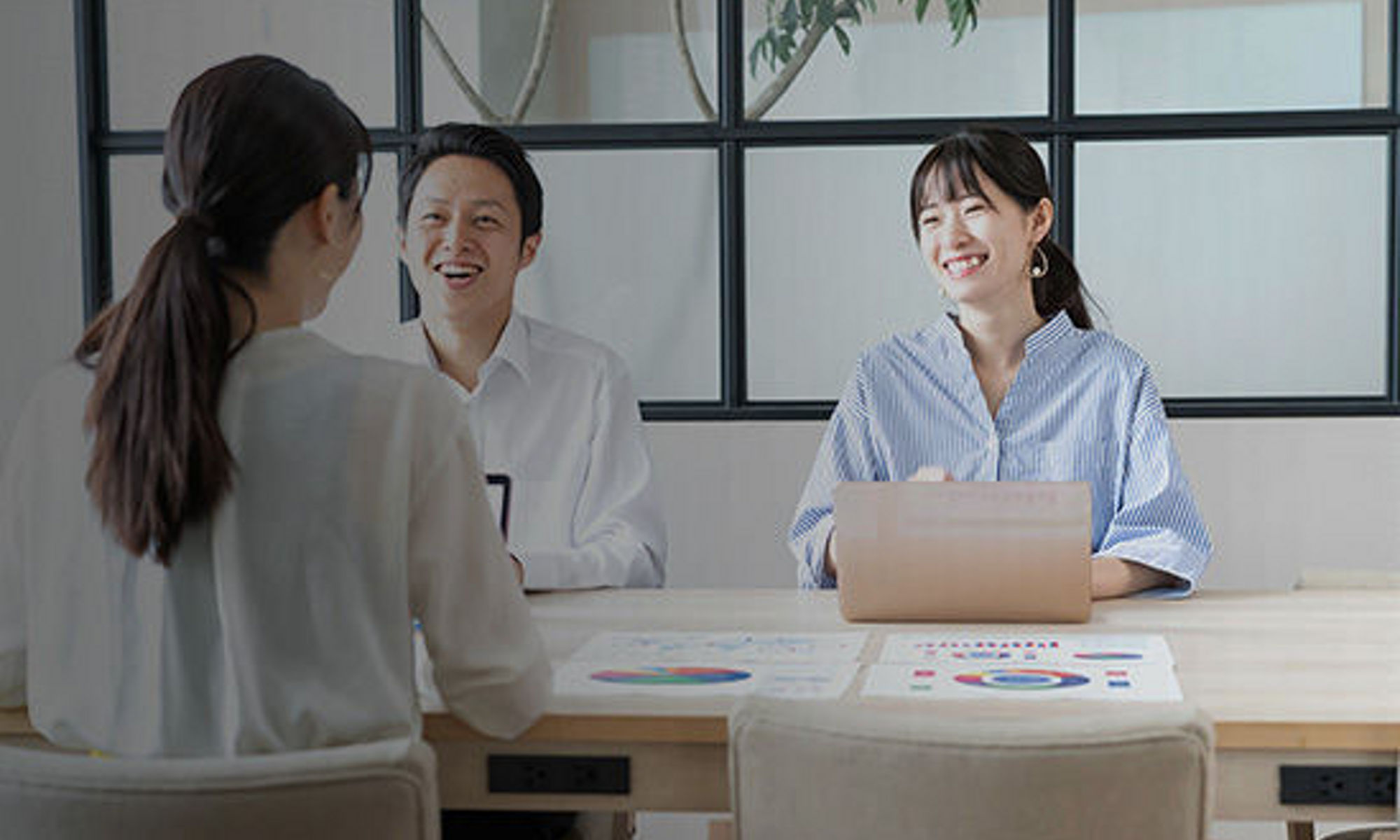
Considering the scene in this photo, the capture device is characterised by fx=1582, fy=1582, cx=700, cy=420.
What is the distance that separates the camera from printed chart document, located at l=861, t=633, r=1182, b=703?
1.61 metres

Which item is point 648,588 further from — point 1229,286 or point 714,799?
point 1229,286

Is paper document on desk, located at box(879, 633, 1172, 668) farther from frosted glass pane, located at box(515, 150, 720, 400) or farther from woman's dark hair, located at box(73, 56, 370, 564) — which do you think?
frosted glass pane, located at box(515, 150, 720, 400)

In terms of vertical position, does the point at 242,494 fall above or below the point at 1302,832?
above

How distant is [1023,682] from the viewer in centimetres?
166

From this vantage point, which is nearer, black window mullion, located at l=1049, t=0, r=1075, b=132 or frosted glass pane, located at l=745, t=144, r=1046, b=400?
black window mullion, located at l=1049, t=0, r=1075, b=132

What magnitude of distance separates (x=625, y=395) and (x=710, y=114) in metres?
1.59

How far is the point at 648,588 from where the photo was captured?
253cm

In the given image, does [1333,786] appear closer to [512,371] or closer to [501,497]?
[501,497]

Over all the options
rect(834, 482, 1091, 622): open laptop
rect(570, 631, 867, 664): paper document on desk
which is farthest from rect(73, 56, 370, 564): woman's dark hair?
rect(834, 482, 1091, 622): open laptop

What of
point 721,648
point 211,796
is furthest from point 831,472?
point 211,796

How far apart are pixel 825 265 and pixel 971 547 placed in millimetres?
2190

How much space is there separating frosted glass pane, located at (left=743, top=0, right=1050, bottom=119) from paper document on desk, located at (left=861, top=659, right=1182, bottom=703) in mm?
2533

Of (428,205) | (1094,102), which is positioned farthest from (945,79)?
(428,205)

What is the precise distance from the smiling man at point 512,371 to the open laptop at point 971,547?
0.65 meters
